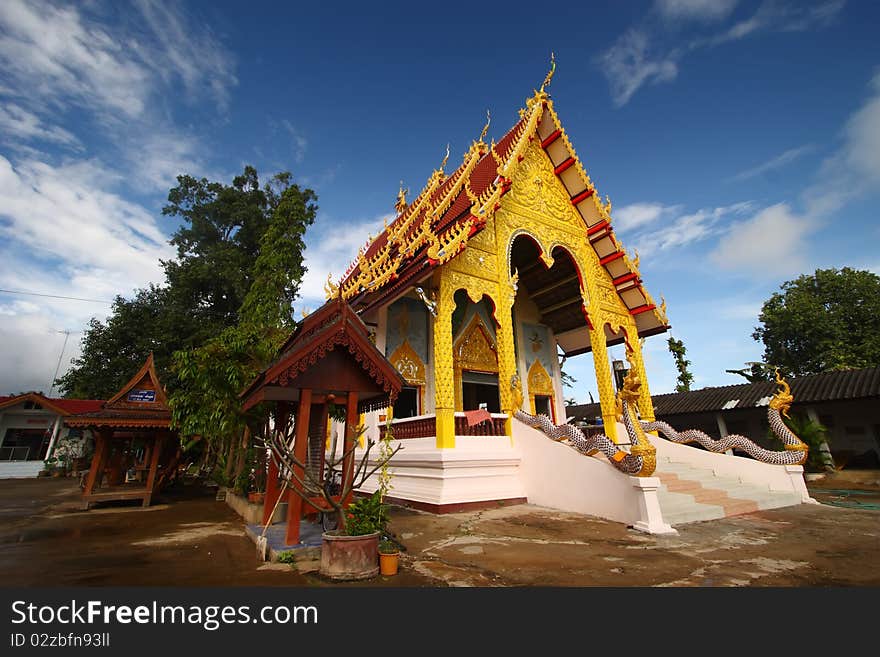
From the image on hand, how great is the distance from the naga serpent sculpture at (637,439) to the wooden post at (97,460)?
8.85 meters

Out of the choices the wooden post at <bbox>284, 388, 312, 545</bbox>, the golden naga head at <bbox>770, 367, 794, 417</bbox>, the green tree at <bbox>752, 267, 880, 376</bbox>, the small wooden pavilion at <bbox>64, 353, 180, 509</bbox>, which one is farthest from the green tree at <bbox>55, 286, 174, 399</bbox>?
the green tree at <bbox>752, 267, 880, 376</bbox>

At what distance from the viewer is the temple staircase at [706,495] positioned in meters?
6.38

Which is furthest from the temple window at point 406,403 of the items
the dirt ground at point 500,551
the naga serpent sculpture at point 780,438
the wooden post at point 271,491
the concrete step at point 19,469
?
the concrete step at point 19,469

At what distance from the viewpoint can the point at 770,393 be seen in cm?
1474

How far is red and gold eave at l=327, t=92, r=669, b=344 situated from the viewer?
839 centimetres

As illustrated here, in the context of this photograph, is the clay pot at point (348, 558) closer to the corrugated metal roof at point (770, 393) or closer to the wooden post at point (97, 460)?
the wooden post at point (97, 460)

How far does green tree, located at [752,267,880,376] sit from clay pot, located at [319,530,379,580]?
2786 centimetres

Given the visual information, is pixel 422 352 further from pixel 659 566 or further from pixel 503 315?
pixel 659 566

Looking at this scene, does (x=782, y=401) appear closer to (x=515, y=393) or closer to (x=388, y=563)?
(x=515, y=393)

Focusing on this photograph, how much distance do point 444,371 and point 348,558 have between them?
15.2 feet

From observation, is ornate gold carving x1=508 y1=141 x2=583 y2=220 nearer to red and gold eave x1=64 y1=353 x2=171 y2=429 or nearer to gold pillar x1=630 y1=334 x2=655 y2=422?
gold pillar x1=630 y1=334 x2=655 y2=422

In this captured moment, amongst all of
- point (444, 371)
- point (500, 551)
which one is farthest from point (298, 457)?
point (444, 371)

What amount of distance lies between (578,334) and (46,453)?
85.3ft

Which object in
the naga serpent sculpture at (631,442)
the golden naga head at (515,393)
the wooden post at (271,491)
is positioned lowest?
the wooden post at (271,491)
